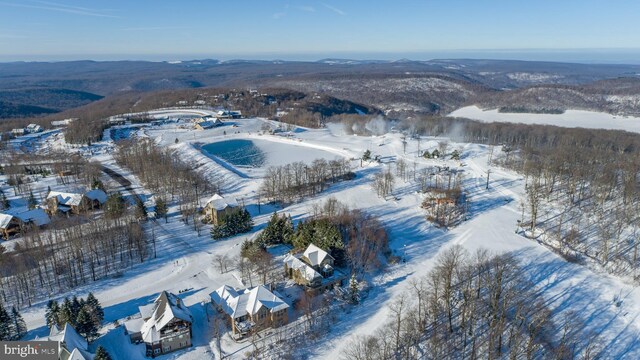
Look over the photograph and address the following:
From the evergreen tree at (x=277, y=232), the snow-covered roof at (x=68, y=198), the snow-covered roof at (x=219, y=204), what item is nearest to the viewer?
the evergreen tree at (x=277, y=232)

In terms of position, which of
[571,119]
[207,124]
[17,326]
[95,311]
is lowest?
[17,326]

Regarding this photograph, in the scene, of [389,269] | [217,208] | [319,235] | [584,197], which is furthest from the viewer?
[584,197]

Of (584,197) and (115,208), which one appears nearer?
(115,208)

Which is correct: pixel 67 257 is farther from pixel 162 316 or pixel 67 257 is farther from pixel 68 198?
pixel 68 198

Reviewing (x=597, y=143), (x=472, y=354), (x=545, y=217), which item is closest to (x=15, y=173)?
(x=472, y=354)

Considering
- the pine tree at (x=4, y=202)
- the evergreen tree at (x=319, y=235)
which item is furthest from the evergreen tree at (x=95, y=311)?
the pine tree at (x=4, y=202)

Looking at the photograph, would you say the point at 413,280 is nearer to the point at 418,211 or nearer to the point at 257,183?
the point at 418,211

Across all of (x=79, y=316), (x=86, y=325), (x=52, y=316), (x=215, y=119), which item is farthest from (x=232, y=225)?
(x=215, y=119)

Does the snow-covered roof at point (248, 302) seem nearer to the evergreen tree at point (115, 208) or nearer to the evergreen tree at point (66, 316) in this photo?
the evergreen tree at point (66, 316)
